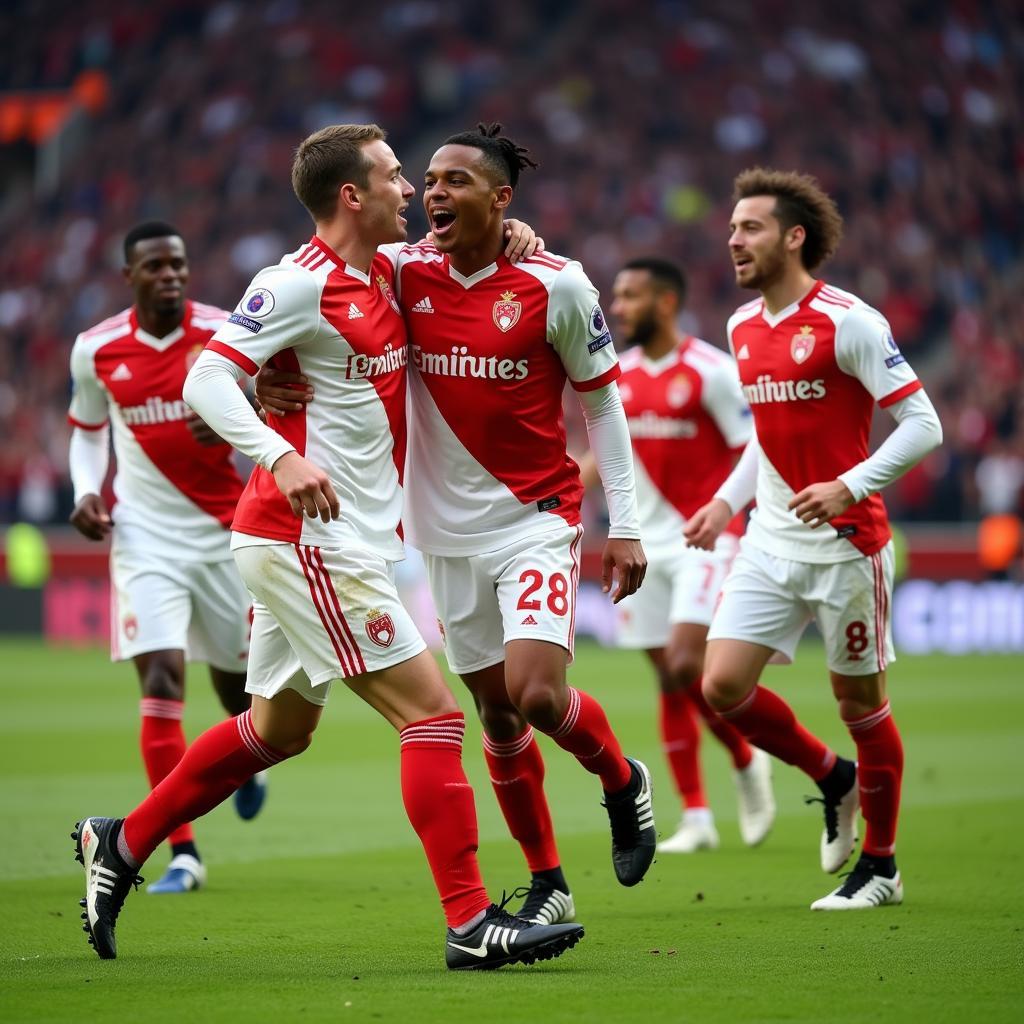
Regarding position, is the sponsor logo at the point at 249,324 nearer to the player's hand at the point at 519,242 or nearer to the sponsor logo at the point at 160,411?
the player's hand at the point at 519,242

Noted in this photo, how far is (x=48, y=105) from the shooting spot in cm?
3447

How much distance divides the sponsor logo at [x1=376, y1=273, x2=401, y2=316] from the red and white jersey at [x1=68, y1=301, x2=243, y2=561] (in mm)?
Result: 2002

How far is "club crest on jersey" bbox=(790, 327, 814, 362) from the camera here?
6.58 meters

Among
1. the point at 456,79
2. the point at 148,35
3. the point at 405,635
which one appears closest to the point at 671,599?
the point at 405,635

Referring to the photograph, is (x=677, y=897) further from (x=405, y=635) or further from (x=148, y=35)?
(x=148, y=35)

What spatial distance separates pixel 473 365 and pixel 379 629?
3.28ft

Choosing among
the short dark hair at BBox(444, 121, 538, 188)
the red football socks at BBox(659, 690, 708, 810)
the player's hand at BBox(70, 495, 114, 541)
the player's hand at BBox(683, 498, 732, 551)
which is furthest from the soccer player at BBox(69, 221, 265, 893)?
the red football socks at BBox(659, 690, 708, 810)

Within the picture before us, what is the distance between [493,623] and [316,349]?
1102mm

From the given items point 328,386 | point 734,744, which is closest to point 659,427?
point 734,744

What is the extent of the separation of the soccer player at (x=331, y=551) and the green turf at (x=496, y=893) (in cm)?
32

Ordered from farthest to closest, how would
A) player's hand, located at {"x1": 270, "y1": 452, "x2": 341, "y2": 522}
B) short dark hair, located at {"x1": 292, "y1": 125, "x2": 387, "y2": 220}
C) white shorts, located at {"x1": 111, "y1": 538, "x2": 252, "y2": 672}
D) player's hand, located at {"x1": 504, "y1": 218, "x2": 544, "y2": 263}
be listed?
white shorts, located at {"x1": 111, "y1": 538, "x2": 252, "y2": 672} < player's hand, located at {"x1": 504, "y1": 218, "x2": 544, "y2": 263} < short dark hair, located at {"x1": 292, "y1": 125, "x2": 387, "y2": 220} < player's hand, located at {"x1": 270, "y1": 452, "x2": 341, "y2": 522}

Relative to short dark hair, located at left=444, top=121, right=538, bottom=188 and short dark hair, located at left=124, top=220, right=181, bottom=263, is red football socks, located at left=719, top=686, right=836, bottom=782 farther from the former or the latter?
short dark hair, located at left=124, top=220, right=181, bottom=263

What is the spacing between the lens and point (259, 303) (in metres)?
5.15

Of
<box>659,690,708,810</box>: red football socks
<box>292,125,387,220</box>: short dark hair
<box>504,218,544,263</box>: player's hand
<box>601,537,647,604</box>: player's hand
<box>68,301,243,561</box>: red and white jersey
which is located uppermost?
<box>292,125,387,220</box>: short dark hair
